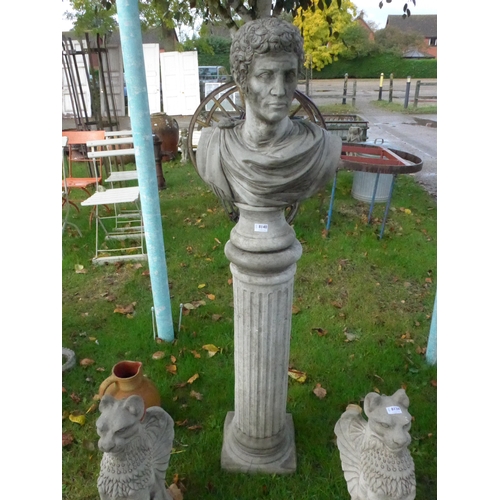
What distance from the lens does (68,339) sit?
11.4ft

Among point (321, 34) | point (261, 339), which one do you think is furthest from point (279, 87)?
point (321, 34)

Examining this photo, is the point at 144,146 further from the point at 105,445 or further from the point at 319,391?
the point at 319,391

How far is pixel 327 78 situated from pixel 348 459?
94.3 feet

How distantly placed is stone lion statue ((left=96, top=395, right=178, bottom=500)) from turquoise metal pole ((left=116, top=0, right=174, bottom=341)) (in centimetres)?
131

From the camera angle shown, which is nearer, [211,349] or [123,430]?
[123,430]

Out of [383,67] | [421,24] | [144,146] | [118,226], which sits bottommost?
[118,226]

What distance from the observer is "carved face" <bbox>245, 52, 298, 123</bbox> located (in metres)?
1.54

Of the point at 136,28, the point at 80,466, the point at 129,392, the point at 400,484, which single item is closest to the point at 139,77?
the point at 136,28

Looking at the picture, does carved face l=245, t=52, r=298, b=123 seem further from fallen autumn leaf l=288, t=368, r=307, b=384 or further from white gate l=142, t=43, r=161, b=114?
white gate l=142, t=43, r=161, b=114

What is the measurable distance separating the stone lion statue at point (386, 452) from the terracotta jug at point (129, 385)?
1.29 m

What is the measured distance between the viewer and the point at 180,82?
13305mm

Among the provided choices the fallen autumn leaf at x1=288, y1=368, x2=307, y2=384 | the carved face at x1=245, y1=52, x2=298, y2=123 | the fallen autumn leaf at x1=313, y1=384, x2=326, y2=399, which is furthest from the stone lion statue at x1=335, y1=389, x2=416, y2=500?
the carved face at x1=245, y1=52, x2=298, y2=123

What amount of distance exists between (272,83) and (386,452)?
62.5 inches

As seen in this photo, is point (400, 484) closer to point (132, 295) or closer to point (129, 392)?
point (129, 392)
